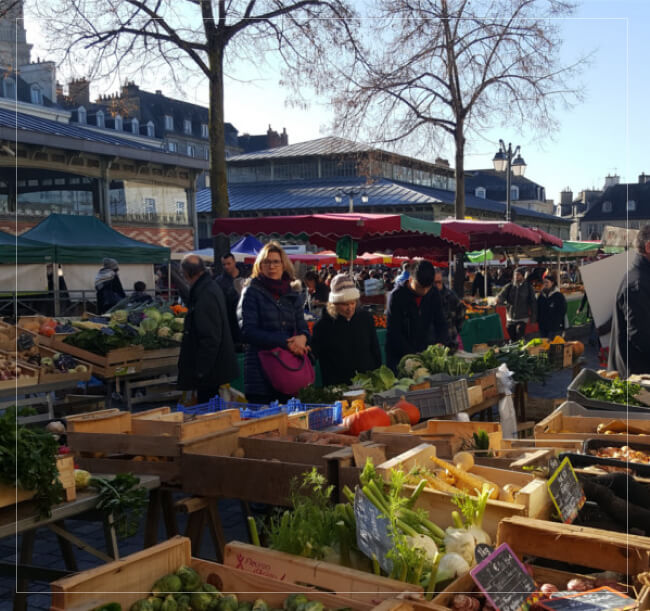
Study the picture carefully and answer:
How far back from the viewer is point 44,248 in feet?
43.5

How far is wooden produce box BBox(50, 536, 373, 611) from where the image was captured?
2158 mm

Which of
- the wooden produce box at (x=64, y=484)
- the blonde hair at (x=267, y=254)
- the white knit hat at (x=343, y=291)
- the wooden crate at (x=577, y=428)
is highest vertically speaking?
the blonde hair at (x=267, y=254)

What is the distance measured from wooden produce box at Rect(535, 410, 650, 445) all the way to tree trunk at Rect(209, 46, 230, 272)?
18.0 feet

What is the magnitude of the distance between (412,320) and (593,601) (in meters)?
4.57

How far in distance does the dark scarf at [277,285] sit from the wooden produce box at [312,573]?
9.03 feet

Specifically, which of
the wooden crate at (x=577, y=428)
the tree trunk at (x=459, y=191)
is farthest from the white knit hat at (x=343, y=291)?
the tree trunk at (x=459, y=191)

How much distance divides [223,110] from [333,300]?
433 centimetres

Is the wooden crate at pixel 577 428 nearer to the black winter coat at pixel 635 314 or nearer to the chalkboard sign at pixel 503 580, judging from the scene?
the black winter coat at pixel 635 314

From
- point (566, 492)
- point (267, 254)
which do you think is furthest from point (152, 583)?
point (267, 254)

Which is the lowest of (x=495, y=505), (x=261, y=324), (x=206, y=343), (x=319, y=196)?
(x=495, y=505)

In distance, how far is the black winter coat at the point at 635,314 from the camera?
4.65m

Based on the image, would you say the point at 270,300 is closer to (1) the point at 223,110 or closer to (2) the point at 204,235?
(1) the point at 223,110

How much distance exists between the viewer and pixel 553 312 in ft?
44.7

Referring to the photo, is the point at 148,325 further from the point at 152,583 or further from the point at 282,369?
the point at 152,583
